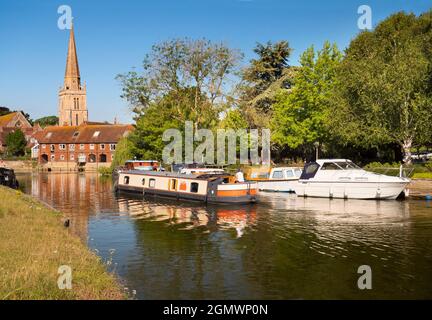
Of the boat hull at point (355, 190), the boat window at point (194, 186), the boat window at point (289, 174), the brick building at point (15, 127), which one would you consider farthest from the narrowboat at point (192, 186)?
the brick building at point (15, 127)

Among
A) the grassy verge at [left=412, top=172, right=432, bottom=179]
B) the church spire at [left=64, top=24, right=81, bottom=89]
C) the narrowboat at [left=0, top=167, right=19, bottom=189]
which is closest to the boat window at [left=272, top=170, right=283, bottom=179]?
the grassy verge at [left=412, top=172, right=432, bottom=179]

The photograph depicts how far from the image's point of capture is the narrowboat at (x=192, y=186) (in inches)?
1256

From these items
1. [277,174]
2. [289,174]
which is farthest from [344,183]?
[277,174]

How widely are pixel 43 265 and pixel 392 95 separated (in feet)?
124

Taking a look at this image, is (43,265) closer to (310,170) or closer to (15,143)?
(310,170)

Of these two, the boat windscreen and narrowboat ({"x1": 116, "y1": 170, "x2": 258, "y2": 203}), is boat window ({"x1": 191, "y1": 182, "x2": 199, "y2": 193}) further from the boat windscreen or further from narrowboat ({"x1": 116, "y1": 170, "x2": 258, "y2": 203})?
the boat windscreen

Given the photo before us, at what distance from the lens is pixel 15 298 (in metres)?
9.95

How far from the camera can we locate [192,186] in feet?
114

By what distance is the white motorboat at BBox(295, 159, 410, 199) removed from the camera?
109ft

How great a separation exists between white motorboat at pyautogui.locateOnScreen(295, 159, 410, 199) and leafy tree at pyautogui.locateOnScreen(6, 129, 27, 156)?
109 metres

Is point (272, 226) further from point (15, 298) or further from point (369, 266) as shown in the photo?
point (15, 298)

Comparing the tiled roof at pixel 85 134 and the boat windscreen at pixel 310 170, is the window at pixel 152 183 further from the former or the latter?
the tiled roof at pixel 85 134
